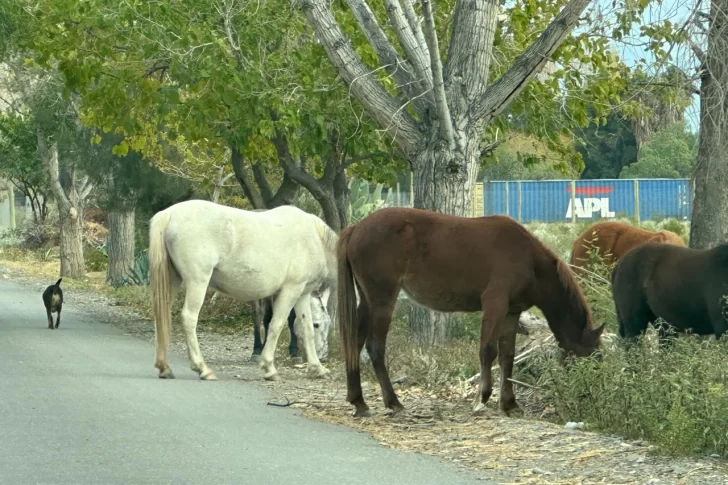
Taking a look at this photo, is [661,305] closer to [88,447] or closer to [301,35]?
[88,447]

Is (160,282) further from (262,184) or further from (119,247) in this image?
(119,247)

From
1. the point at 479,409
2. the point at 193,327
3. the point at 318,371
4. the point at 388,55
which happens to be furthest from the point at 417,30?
the point at 479,409

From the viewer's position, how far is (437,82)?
1342 cm

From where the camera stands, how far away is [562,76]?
60.1 ft

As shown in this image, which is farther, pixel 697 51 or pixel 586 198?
pixel 586 198

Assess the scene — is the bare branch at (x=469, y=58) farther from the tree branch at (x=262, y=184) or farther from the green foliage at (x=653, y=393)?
the tree branch at (x=262, y=184)

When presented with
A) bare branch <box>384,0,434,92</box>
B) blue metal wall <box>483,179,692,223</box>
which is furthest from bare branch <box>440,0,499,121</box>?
blue metal wall <box>483,179,692,223</box>

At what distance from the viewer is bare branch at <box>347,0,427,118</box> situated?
14070mm

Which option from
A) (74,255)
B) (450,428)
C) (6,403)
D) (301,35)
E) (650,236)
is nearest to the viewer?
(450,428)

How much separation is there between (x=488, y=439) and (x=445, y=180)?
513 cm

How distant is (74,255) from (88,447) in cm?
2868

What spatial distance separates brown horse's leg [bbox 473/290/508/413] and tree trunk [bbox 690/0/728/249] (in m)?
2.79

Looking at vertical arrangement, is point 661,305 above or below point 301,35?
below

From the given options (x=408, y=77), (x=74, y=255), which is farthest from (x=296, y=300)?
(x=74, y=255)
